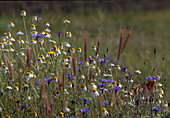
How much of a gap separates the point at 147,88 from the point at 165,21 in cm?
1021

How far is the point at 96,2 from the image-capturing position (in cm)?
1331

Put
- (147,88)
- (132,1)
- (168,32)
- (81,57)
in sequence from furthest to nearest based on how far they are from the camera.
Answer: (132,1)
(168,32)
(81,57)
(147,88)

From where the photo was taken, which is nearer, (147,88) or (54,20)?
(147,88)

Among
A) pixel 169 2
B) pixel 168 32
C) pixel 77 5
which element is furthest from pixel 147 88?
pixel 169 2

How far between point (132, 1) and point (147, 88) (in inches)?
505

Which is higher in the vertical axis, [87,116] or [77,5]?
[77,5]

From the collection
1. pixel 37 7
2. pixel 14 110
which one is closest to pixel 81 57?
pixel 14 110

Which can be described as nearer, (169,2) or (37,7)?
(37,7)

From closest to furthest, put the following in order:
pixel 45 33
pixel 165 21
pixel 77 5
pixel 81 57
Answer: pixel 45 33 → pixel 81 57 → pixel 165 21 → pixel 77 5

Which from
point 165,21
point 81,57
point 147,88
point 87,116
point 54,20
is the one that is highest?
point 165,21

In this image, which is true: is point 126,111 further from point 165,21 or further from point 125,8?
point 125,8

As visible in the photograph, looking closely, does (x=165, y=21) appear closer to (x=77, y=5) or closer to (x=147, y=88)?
(x=77, y=5)

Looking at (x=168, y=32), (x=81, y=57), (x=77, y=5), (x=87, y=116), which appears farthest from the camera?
(x=77, y=5)

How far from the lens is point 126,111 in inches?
82.4
